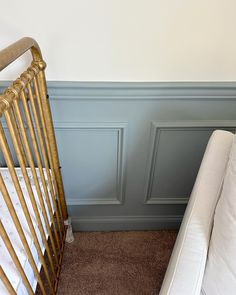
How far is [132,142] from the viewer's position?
1.08 m

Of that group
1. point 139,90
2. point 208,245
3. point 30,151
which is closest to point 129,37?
point 139,90

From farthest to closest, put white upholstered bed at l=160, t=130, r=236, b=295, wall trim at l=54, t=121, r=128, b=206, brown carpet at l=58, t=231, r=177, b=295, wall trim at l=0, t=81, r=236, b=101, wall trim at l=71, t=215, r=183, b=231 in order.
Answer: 1. wall trim at l=71, t=215, r=183, b=231
2. brown carpet at l=58, t=231, r=177, b=295
3. wall trim at l=54, t=121, r=128, b=206
4. wall trim at l=0, t=81, r=236, b=101
5. white upholstered bed at l=160, t=130, r=236, b=295

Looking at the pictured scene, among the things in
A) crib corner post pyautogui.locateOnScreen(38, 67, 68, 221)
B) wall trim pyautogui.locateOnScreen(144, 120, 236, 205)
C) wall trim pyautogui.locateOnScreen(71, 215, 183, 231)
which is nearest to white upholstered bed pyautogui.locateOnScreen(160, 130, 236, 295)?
wall trim pyautogui.locateOnScreen(144, 120, 236, 205)

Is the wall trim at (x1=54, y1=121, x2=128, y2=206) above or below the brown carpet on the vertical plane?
above

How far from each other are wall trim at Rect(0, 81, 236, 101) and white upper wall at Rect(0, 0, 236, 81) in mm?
32

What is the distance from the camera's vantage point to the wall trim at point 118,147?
1.00 meters

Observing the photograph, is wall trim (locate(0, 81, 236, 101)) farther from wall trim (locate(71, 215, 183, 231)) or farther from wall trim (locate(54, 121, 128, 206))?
wall trim (locate(71, 215, 183, 231))

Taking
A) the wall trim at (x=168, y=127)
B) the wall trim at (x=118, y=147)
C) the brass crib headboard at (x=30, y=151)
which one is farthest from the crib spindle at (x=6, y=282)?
the wall trim at (x=168, y=127)

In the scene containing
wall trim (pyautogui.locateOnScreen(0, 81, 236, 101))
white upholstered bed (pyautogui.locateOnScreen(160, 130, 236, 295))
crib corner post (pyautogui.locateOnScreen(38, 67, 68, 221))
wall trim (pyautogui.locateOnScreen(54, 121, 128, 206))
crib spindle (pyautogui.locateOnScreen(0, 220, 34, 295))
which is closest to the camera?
crib spindle (pyautogui.locateOnScreen(0, 220, 34, 295))

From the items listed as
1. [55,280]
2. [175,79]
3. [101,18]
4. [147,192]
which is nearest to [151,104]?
[175,79]

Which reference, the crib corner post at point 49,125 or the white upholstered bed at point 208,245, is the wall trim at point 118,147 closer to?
the crib corner post at point 49,125

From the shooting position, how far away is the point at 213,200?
2.43ft

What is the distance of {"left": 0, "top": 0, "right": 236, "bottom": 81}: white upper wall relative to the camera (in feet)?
2.61

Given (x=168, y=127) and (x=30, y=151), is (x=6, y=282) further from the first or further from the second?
(x=168, y=127)
